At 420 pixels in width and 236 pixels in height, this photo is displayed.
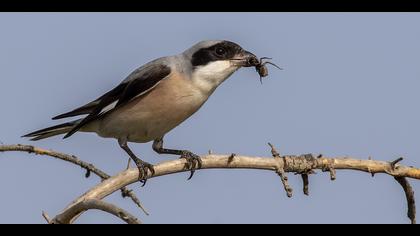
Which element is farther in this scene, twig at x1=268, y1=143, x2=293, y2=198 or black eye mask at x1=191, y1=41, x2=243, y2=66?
black eye mask at x1=191, y1=41, x2=243, y2=66

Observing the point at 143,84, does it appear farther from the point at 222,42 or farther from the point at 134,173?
the point at 134,173

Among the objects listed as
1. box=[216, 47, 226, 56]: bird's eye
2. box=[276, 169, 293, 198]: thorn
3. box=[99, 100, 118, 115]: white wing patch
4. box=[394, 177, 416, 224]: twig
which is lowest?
box=[394, 177, 416, 224]: twig

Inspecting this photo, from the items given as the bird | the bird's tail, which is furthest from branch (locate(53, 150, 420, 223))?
the bird's tail

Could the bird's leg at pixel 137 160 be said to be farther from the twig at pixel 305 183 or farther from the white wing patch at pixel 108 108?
the twig at pixel 305 183

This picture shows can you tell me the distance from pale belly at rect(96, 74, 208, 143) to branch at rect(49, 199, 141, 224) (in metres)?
2.80

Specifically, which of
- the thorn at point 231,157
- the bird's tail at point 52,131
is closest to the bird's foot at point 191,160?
the thorn at point 231,157

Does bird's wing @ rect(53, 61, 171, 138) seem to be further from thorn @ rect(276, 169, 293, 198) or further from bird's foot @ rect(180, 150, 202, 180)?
thorn @ rect(276, 169, 293, 198)

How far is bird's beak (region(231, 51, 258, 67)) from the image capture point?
22.6 ft

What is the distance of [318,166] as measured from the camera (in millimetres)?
5426

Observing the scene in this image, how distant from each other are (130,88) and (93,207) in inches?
127

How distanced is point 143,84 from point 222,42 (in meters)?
0.89

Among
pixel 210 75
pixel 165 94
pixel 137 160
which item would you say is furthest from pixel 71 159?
pixel 210 75

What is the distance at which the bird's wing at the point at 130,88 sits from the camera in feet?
22.9
